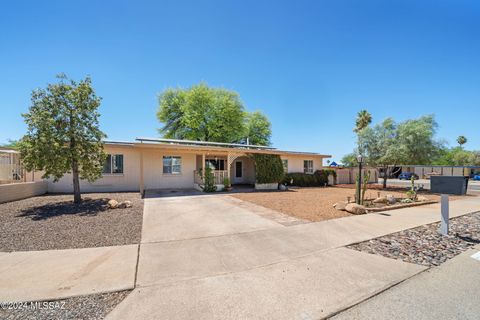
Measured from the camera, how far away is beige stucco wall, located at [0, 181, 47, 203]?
8633 millimetres

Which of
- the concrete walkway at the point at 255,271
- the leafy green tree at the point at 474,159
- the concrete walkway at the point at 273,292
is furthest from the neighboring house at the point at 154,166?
the leafy green tree at the point at 474,159

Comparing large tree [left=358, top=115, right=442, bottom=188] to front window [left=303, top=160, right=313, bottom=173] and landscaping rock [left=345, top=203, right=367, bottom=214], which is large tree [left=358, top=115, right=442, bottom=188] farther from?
landscaping rock [left=345, top=203, right=367, bottom=214]

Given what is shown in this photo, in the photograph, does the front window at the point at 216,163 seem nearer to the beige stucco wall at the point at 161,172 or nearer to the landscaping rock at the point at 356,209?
the beige stucco wall at the point at 161,172

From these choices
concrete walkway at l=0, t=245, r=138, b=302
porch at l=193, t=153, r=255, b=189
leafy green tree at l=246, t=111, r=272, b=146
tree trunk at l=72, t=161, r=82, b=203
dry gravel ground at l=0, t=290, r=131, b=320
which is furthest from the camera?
leafy green tree at l=246, t=111, r=272, b=146

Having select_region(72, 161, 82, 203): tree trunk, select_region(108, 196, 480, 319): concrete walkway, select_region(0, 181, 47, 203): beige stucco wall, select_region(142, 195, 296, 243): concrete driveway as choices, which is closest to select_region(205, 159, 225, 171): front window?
select_region(142, 195, 296, 243): concrete driveway

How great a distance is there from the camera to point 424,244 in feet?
15.9

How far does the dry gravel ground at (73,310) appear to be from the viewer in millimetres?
2381

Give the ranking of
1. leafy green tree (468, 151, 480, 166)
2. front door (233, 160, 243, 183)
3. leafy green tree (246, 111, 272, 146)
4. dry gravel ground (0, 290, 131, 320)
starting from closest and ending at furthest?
dry gravel ground (0, 290, 131, 320) < front door (233, 160, 243, 183) < leafy green tree (246, 111, 272, 146) < leafy green tree (468, 151, 480, 166)

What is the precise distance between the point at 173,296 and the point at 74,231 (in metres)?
4.38

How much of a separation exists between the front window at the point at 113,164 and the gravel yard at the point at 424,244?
13580mm

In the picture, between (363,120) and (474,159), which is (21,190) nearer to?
(363,120)

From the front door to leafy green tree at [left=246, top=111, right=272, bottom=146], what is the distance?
1595cm

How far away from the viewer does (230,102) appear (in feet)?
92.7

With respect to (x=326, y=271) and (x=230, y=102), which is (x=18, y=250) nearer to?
(x=326, y=271)
